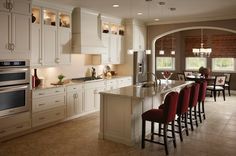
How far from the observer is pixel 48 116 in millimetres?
5512

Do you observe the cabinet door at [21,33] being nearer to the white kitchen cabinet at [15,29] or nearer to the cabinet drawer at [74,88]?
the white kitchen cabinet at [15,29]

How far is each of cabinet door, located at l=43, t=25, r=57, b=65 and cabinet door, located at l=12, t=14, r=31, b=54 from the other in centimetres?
76

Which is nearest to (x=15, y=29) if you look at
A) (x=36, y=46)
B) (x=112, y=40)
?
(x=36, y=46)

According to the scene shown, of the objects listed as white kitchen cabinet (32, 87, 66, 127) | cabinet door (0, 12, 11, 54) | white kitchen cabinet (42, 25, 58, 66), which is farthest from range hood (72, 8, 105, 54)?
cabinet door (0, 12, 11, 54)

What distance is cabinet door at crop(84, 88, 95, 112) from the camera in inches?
259

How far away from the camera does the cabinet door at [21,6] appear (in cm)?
459

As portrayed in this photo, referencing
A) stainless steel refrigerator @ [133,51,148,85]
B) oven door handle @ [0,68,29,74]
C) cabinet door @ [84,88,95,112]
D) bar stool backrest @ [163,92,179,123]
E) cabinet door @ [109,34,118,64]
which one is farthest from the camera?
stainless steel refrigerator @ [133,51,148,85]

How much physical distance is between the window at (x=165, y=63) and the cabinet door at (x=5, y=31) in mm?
8748

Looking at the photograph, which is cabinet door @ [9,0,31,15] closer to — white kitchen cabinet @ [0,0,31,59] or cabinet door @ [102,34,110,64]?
white kitchen cabinet @ [0,0,31,59]

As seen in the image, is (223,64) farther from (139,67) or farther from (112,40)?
(112,40)

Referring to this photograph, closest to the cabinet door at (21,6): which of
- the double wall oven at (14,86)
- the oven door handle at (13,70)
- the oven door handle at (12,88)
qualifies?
the double wall oven at (14,86)

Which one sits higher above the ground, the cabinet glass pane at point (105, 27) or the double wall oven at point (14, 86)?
the cabinet glass pane at point (105, 27)

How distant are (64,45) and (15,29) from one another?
1688 millimetres

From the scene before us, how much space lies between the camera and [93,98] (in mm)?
6859
